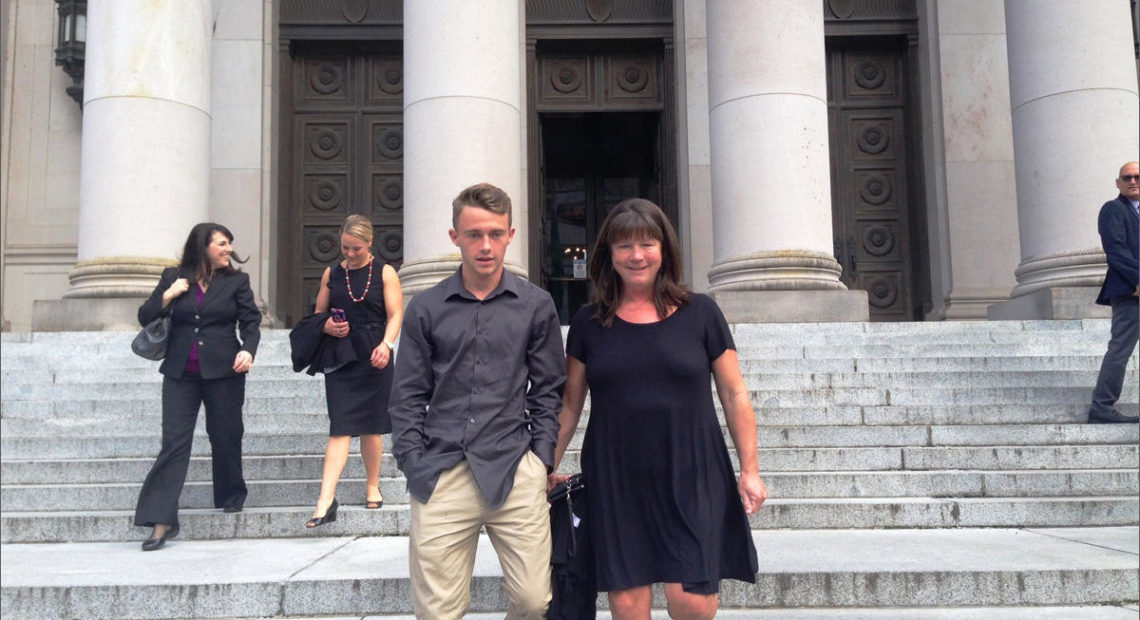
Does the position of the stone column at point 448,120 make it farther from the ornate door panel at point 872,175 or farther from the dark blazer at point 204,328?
the ornate door panel at point 872,175

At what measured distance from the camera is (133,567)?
541 centimetres

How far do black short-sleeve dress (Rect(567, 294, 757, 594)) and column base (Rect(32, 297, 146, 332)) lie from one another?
9086mm

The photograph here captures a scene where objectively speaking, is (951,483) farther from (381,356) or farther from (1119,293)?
(381,356)

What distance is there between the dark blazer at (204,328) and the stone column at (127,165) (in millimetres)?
5454

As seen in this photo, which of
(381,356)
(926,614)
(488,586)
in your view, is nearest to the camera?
(926,614)

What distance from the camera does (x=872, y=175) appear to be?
56.6ft

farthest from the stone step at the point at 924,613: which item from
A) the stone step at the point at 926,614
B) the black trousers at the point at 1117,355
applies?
the black trousers at the point at 1117,355

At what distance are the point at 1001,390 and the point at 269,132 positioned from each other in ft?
39.9

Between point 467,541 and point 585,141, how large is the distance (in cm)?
1653

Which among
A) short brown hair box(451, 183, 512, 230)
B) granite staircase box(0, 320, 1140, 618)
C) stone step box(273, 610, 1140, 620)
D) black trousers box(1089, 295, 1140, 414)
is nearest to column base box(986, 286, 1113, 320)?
granite staircase box(0, 320, 1140, 618)

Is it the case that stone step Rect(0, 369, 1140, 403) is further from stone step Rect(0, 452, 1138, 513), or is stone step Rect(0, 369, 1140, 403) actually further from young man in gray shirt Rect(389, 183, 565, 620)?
young man in gray shirt Rect(389, 183, 565, 620)

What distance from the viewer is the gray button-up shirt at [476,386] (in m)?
3.35

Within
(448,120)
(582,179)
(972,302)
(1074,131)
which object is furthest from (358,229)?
(582,179)

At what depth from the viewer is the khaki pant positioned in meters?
3.34
